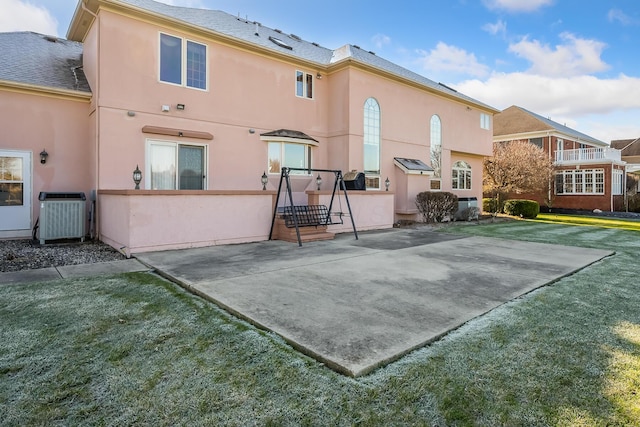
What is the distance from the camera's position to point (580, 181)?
25938 mm

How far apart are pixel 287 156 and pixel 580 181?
2433 cm

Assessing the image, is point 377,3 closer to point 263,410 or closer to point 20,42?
point 20,42

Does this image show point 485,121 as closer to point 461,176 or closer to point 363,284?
point 461,176

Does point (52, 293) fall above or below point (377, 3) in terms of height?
below

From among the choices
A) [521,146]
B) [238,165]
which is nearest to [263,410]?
[238,165]

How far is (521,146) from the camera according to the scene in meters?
21.7

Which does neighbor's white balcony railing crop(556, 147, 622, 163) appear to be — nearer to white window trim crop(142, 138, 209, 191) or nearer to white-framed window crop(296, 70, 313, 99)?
white-framed window crop(296, 70, 313, 99)

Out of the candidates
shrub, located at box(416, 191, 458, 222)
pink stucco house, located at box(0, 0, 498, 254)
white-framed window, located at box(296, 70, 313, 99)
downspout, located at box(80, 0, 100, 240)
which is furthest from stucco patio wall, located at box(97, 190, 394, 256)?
shrub, located at box(416, 191, 458, 222)

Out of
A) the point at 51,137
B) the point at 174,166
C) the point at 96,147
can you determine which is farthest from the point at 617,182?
the point at 51,137

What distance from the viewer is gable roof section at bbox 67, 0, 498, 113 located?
1010 centimetres

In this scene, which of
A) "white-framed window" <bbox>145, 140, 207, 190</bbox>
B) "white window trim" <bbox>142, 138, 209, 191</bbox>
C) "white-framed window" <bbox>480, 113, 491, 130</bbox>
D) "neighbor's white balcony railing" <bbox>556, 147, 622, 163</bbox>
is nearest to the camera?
"white window trim" <bbox>142, 138, 209, 191</bbox>

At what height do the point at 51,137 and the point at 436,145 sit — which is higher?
the point at 436,145

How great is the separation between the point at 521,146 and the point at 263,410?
24.0 metres

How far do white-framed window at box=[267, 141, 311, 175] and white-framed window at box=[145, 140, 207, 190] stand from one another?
7.94 ft
